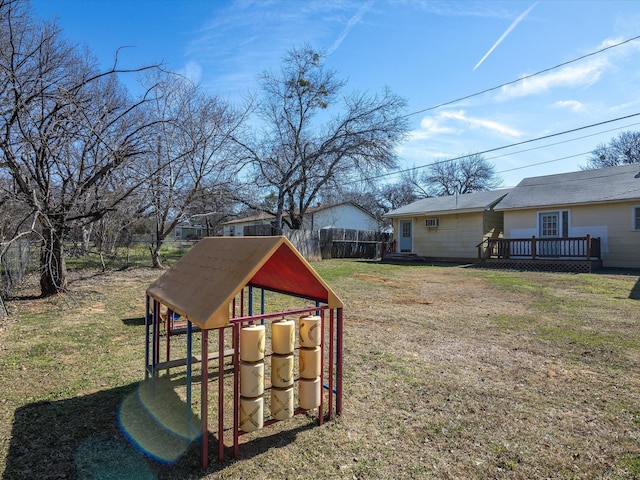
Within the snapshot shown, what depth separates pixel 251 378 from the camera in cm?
270

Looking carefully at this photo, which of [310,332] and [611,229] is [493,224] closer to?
[611,229]

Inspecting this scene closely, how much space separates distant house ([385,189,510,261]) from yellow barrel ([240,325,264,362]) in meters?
17.2

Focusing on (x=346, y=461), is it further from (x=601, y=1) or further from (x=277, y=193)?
(x=277, y=193)

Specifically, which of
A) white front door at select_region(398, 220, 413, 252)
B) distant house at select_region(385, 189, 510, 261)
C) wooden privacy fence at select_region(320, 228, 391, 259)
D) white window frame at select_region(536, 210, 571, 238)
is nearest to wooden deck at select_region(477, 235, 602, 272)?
white window frame at select_region(536, 210, 571, 238)

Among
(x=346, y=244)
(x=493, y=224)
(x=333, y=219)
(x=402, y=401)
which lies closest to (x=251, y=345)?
(x=402, y=401)

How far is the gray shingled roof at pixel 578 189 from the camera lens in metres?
14.8

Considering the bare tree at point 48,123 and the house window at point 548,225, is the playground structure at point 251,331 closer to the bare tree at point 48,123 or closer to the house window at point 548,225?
the bare tree at point 48,123

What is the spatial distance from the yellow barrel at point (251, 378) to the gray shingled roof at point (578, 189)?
16.4 m

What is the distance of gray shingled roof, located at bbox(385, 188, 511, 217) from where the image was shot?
18.3 metres

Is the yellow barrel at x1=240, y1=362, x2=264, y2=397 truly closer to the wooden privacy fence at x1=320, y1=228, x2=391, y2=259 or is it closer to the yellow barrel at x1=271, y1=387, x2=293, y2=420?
the yellow barrel at x1=271, y1=387, x2=293, y2=420

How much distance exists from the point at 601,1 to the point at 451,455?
11.8m

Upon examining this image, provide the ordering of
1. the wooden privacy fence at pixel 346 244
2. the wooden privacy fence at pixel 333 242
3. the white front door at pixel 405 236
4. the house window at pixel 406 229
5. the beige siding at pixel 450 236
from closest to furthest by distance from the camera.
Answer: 1. the beige siding at pixel 450 236
2. the wooden privacy fence at pixel 333 242
3. the white front door at pixel 405 236
4. the house window at pixel 406 229
5. the wooden privacy fence at pixel 346 244

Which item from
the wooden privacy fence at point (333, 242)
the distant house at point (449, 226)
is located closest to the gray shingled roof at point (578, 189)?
the distant house at point (449, 226)

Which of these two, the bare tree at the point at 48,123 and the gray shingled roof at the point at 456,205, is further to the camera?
the gray shingled roof at the point at 456,205
